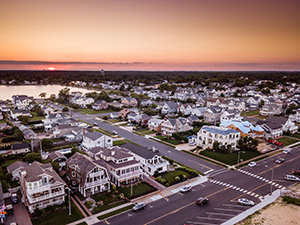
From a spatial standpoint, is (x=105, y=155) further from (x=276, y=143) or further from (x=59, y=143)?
A: (x=276, y=143)

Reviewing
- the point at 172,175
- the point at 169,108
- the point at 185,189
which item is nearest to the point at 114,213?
the point at 185,189

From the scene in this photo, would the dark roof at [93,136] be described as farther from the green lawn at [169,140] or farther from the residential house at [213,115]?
the residential house at [213,115]

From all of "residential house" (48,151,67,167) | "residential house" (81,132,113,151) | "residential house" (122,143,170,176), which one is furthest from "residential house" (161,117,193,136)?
"residential house" (48,151,67,167)

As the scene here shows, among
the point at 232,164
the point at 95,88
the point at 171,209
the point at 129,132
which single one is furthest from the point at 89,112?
the point at 95,88

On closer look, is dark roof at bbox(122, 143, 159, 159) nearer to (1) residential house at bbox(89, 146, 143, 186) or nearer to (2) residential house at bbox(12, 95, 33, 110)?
(1) residential house at bbox(89, 146, 143, 186)

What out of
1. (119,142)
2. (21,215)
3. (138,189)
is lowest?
(21,215)

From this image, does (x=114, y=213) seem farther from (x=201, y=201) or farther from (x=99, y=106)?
(x=99, y=106)
